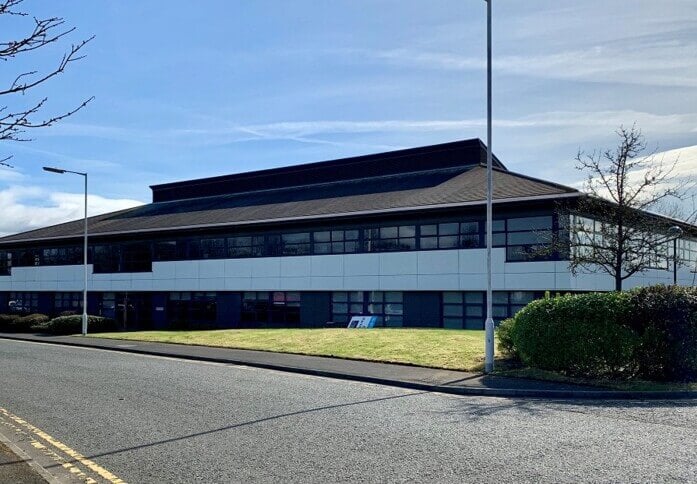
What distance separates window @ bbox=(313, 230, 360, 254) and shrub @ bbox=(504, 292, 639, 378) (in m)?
20.1

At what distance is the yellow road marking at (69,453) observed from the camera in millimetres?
7387

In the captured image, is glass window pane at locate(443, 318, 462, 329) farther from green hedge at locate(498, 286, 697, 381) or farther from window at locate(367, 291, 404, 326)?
green hedge at locate(498, 286, 697, 381)

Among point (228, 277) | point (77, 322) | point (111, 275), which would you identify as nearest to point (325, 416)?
point (77, 322)

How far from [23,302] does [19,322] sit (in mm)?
16541

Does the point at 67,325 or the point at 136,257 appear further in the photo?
the point at 136,257

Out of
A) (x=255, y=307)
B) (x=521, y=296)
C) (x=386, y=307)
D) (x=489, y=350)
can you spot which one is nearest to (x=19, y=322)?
(x=255, y=307)

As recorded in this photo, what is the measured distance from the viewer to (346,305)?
36062 millimetres

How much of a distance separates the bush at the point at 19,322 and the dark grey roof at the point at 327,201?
8308 mm

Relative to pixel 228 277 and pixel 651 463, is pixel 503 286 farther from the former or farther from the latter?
pixel 651 463

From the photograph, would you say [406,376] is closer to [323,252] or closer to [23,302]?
[323,252]

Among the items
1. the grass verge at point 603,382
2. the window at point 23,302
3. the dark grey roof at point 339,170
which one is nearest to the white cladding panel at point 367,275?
the window at point 23,302

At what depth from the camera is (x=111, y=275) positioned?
47438mm

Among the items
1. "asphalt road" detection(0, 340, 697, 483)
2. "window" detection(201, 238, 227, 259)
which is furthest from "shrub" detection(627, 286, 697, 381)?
"window" detection(201, 238, 227, 259)

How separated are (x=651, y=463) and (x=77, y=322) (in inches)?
1291
